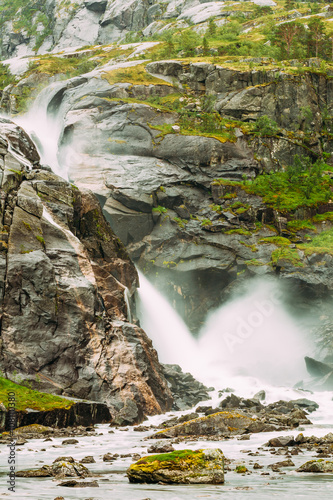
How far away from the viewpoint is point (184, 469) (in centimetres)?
1095

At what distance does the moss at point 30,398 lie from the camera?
848 inches

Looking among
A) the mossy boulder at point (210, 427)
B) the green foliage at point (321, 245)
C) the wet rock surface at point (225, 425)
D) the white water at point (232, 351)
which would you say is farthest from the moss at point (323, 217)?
the mossy boulder at point (210, 427)

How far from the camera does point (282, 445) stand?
16141 mm

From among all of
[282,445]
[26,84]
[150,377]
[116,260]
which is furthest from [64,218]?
[26,84]

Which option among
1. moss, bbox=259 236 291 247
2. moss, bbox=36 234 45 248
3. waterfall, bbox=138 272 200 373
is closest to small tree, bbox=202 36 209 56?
moss, bbox=259 236 291 247

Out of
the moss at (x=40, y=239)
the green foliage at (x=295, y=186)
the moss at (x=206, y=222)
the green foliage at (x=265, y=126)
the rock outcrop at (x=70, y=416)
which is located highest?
the green foliage at (x=265, y=126)

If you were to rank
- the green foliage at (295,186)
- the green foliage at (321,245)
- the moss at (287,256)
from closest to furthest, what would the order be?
the moss at (287,256)
the green foliage at (321,245)
the green foliage at (295,186)

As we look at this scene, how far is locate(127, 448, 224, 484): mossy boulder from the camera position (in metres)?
10.8

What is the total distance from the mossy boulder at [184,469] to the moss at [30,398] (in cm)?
1128

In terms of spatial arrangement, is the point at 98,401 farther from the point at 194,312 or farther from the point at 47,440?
the point at 194,312

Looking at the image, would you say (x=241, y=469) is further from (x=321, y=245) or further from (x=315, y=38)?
(x=315, y=38)

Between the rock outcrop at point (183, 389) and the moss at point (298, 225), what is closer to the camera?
the rock outcrop at point (183, 389)

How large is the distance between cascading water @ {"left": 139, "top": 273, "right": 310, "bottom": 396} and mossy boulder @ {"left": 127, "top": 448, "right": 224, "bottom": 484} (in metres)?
25.7

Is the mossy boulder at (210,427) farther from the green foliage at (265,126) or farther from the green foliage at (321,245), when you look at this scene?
the green foliage at (265,126)
